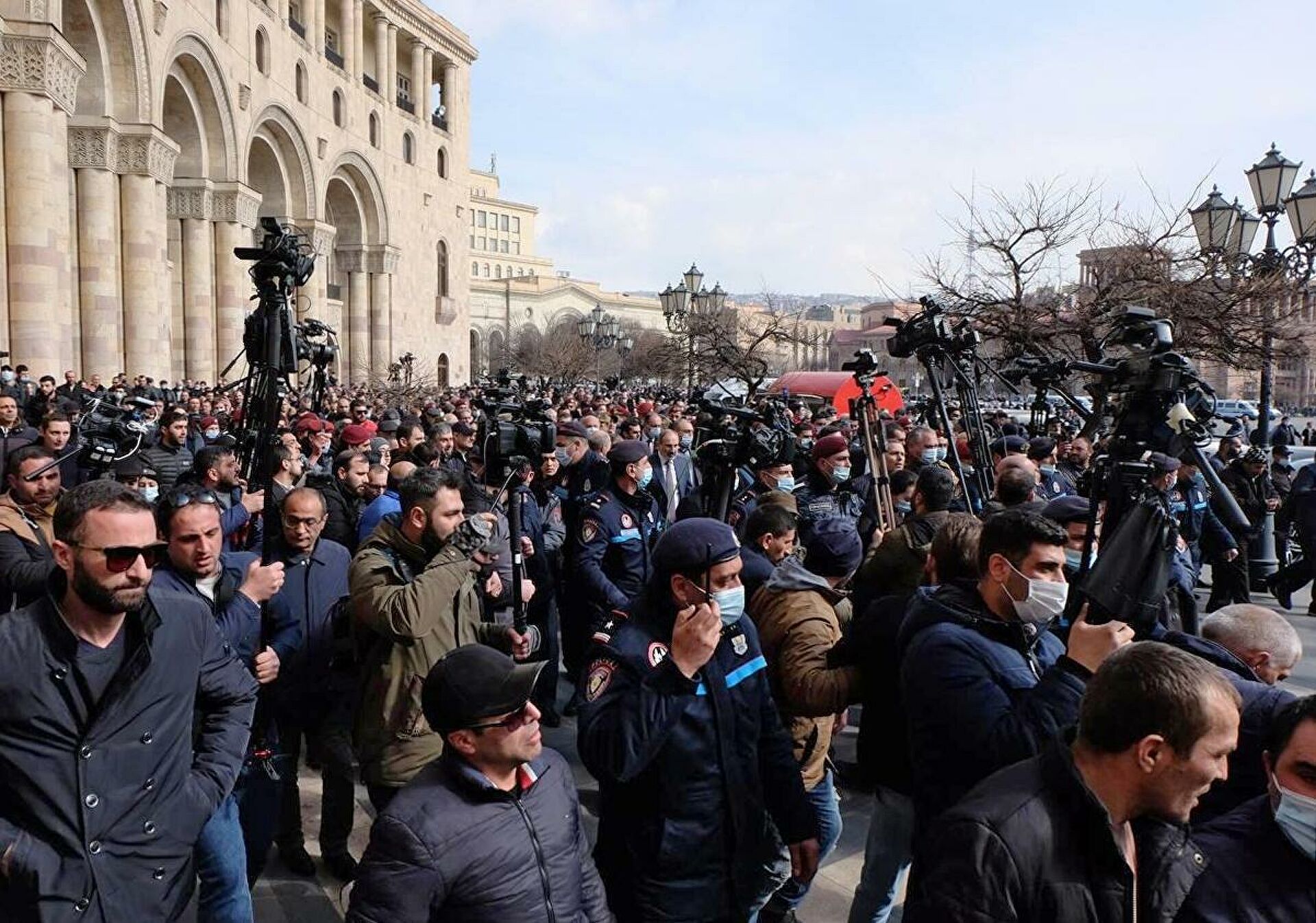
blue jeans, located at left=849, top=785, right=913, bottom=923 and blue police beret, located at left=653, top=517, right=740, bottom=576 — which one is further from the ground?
blue police beret, located at left=653, top=517, right=740, bottom=576

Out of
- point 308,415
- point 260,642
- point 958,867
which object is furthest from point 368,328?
point 958,867

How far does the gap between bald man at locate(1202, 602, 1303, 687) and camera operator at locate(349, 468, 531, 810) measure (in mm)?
2464

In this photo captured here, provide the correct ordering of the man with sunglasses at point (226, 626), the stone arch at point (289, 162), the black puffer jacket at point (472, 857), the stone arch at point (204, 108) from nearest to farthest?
the black puffer jacket at point (472, 857), the man with sunglasses at point (226, 626), the stone arch at point (204, 108), the stone arch at point (289, 162)

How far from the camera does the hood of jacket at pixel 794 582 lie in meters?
3.63

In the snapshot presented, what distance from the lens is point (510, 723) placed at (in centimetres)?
239

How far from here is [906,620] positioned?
2.98m

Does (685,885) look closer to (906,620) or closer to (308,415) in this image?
(906,620)

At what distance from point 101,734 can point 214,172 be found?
2839cm

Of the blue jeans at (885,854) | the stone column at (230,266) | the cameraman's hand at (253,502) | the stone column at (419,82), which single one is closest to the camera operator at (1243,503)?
the blue jeans at (885,854)

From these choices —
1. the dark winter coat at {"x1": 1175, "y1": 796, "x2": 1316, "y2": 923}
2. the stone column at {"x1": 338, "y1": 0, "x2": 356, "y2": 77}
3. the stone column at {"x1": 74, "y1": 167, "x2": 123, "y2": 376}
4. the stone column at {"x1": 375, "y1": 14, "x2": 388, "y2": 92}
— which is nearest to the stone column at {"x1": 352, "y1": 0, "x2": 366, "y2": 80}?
the stone column at {"x1": 338, "y1": 0, "x2": 356, "y2": 77}

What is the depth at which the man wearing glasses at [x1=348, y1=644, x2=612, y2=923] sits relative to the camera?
2.25m

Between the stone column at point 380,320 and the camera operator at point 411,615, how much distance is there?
38428 millimetres

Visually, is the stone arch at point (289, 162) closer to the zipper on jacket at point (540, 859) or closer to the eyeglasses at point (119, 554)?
the eyeglasses at point (119, 554)

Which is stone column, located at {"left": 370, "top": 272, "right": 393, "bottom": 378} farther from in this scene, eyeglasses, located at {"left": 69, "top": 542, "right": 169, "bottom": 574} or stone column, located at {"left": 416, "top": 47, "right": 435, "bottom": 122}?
eyeglasses, located at {"left": 69, "top": 542, "right": 169, "bottom": 574}
